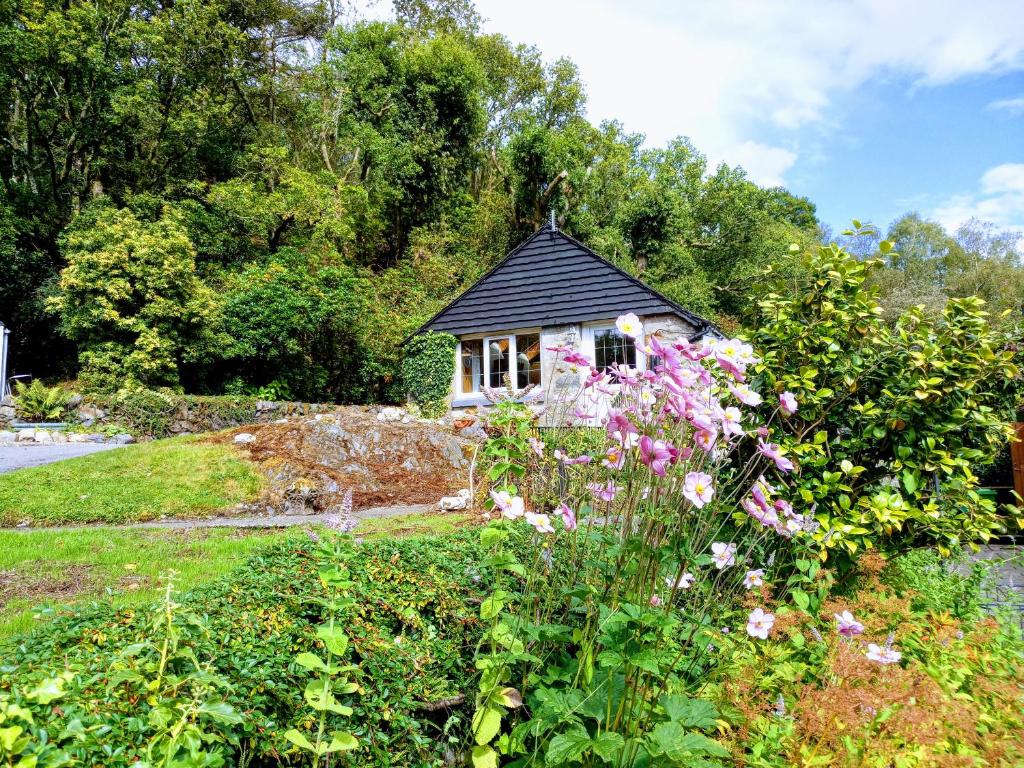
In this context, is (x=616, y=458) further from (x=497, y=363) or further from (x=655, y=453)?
(x=497, y=363)

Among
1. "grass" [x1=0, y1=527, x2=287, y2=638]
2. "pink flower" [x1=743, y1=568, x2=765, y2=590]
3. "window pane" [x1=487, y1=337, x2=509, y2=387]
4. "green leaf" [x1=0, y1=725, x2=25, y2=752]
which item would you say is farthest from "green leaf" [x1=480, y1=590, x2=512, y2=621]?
"window pane" [x1=487, y1=337, x2=509, y2=387]

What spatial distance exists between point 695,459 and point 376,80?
79.4ft

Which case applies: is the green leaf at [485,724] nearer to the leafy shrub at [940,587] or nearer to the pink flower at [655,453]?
the pink flower at [655,453]

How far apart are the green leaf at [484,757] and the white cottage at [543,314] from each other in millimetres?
11962

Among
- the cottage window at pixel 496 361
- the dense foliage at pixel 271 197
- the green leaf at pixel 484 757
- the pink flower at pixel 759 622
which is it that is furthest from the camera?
the dense foliage at pixel 271 197

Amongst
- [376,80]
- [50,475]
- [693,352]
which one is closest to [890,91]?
[693,352]

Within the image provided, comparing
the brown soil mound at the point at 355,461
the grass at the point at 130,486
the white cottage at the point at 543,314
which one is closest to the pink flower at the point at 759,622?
the brown soil mound at the point at 355,461

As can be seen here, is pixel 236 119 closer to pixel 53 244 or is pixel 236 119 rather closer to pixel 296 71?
pixel 296 71

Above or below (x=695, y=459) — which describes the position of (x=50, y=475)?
below

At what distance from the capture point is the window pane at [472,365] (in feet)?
51.6

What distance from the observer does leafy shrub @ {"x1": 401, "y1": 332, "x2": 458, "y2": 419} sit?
15.6m

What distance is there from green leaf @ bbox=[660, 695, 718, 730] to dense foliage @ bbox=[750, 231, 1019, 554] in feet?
4.99

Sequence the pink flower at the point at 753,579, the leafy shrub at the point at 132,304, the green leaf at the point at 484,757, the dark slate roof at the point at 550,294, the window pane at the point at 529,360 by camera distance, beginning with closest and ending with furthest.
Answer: the green leaf at the point at 484,757
the pink flower at the point at 753,579
the leafy shrub at the point at 132,304
the dark slate roof at the point at 550,294
the window pane at the point at 529,360

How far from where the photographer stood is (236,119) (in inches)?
855
